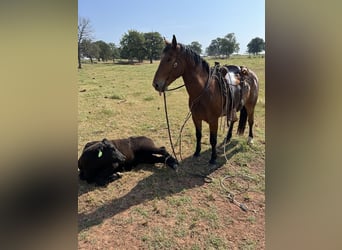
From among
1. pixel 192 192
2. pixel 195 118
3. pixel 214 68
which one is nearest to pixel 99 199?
pixel 192 192

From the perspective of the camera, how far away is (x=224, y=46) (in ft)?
126

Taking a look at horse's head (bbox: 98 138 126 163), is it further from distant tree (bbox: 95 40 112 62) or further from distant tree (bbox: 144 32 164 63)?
distant tree (bbox: 95 40 112 62)

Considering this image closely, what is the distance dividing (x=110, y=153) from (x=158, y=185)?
75 cm

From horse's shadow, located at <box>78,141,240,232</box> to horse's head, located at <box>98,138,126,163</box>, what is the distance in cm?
40

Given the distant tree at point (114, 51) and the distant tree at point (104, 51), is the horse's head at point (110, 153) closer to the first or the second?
the distant tree at point (104, 51)

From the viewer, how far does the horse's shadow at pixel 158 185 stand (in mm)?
2723

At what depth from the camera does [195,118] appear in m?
3.80

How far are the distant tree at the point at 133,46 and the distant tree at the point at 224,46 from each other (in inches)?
386

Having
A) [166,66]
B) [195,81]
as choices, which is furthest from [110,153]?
[195,81]

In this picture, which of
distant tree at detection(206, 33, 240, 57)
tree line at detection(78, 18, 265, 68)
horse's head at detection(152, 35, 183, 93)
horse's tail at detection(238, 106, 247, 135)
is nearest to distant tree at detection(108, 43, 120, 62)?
tree line at detection(78, 18, 265, 68)

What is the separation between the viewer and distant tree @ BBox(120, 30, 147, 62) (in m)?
38.3
